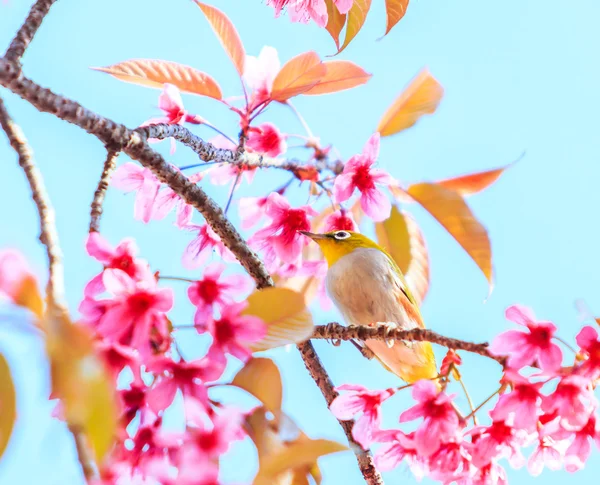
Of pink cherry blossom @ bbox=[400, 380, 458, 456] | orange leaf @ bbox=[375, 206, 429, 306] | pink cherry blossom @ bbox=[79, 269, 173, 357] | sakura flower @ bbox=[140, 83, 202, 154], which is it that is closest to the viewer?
pink cherry blossom @ bbox=[79, 269, 173, 357]

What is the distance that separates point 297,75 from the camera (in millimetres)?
1309

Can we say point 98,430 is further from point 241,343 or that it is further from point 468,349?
point 468,349

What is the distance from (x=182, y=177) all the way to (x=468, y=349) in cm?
47

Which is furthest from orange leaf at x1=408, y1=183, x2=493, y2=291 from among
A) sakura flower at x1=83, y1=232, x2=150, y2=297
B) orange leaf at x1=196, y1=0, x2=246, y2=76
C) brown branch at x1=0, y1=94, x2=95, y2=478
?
brown branch at x1=0, y1=94, x2=95, y2=478

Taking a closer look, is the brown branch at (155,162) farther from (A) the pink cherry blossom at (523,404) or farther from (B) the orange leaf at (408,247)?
(B) the orange leaf at (408,247)

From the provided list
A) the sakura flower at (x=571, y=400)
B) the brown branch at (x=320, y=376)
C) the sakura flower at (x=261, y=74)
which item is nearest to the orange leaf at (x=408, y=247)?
the sakura flower at (x=261, y=74)

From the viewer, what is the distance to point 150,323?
68 centimetres

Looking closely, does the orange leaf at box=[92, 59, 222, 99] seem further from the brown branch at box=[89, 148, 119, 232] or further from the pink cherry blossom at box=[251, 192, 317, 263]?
the brown branch at box=[89, 148, 119, 232]

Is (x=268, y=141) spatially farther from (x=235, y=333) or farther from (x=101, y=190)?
(x=235, y=333)

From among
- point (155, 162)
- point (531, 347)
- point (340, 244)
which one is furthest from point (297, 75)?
point (531, 347)

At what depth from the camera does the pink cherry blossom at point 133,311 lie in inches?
26.5

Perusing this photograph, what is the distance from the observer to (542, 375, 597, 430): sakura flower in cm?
82

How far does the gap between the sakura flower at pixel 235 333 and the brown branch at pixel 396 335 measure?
0.23m

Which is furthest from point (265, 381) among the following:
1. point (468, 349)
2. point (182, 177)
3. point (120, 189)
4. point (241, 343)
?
point (120, 189)
